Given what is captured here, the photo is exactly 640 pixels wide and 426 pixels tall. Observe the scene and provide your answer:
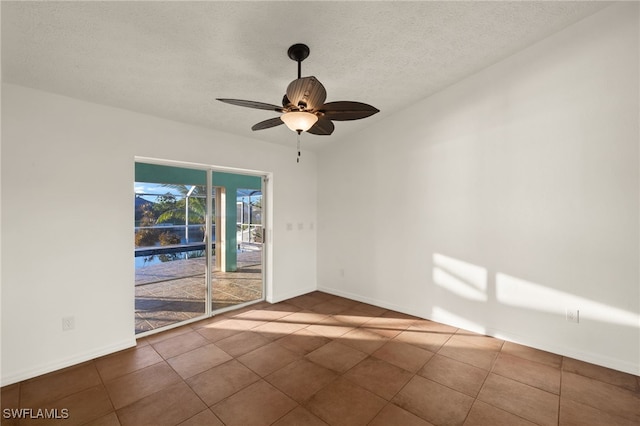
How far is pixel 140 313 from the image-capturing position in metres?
3.79

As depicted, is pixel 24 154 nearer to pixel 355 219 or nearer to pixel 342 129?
pixel 342 129

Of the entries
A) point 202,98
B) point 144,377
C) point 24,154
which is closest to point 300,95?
point 202,98

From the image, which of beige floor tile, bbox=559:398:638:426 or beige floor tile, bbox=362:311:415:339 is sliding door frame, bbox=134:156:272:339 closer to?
beige floor tile, bbox=362:311:415:339

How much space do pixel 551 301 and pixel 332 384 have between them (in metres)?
2.49

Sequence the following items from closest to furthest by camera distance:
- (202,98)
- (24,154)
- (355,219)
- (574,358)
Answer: (24,154) < (574,358) < (202,98) < (355,219)

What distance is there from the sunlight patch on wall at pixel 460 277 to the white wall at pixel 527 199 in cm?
1

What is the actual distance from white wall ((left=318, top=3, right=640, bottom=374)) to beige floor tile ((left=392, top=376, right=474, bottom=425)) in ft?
4.65

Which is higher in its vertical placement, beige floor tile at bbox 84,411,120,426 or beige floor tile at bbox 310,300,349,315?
beige floor tile at bbox 310,300,349,315

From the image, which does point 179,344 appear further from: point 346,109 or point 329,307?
point 346,109

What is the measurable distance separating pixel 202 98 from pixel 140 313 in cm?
307

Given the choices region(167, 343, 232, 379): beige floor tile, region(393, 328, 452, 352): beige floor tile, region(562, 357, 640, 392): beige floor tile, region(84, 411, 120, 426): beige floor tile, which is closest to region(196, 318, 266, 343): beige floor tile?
region(167, 343, 232, 379): beige floor tile

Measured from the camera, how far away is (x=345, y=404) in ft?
7.02

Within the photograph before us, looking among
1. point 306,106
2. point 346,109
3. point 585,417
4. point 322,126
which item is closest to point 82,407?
point 306,106

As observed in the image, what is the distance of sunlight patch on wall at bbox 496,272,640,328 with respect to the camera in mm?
2525
